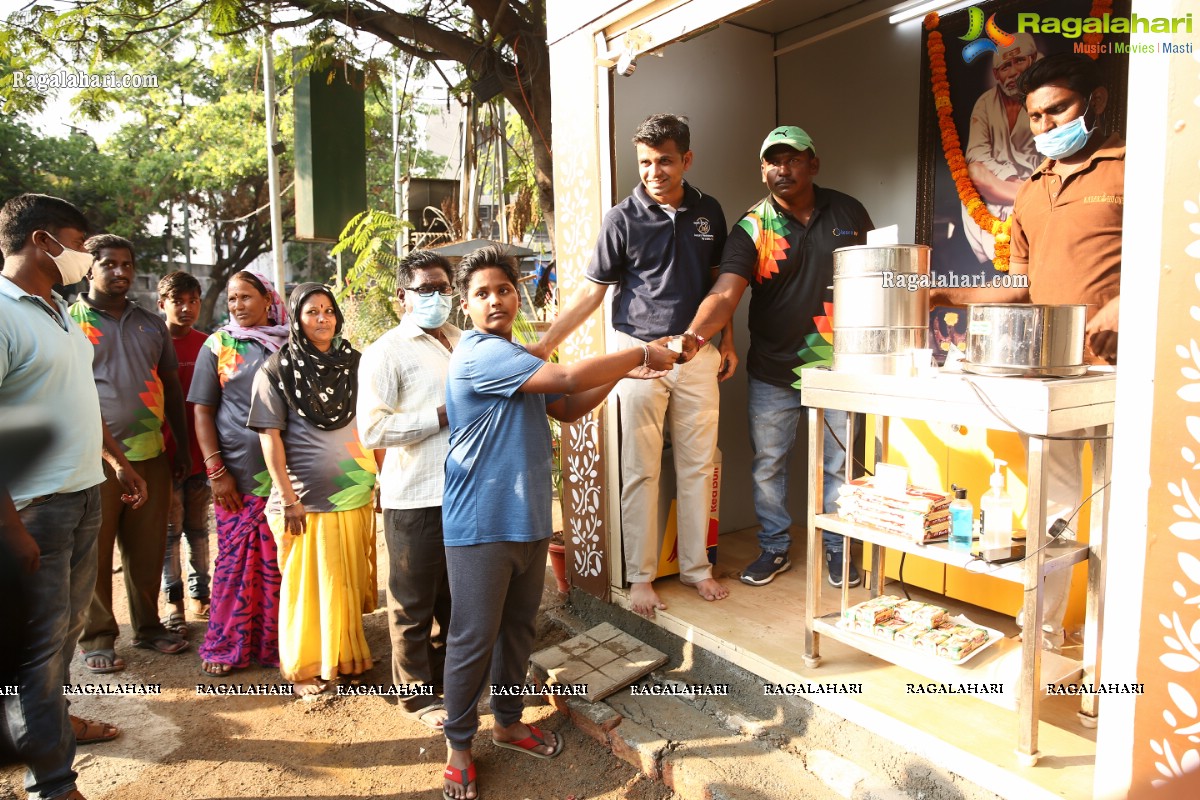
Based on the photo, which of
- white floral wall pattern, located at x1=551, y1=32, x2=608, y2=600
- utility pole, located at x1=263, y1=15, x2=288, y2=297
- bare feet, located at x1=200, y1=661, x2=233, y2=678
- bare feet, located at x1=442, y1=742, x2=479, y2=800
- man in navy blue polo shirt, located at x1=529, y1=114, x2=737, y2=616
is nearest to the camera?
bare feet, located at x1=442, y1=742, x2=479, y2=800

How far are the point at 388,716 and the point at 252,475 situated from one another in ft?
4.57

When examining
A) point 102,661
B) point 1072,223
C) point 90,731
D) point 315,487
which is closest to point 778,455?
point 1072,223

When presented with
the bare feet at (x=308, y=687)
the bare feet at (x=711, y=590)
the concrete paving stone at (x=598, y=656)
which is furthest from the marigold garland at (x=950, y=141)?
the bare feet at (x=308, y=687)

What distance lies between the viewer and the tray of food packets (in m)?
2.63

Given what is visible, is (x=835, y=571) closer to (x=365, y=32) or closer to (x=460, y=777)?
(x=460, y=777)

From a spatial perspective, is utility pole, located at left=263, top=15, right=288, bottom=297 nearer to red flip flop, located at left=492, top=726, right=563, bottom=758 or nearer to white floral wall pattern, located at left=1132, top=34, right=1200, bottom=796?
red flip flop, located at left=492, top=726, right=563, bottom=758

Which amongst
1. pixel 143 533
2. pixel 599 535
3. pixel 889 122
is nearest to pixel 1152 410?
pixel 599 535

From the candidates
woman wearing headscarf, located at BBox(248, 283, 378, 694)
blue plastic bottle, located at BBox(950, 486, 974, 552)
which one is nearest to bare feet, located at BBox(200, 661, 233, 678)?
woman wearing headscarf, located at BBox(248, 283, 378, 694)

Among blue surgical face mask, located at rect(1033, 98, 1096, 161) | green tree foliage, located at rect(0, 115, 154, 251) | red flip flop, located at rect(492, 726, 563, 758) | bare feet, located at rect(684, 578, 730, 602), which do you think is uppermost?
green tree foliage, located at rect(0, 115, 154, 251)

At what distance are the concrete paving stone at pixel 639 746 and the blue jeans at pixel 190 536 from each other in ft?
9.62

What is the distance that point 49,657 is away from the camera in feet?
8.66

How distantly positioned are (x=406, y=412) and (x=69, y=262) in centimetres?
133

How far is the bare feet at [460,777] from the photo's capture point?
9.52 ft

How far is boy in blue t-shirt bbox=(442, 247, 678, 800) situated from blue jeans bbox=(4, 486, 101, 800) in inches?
51.9
